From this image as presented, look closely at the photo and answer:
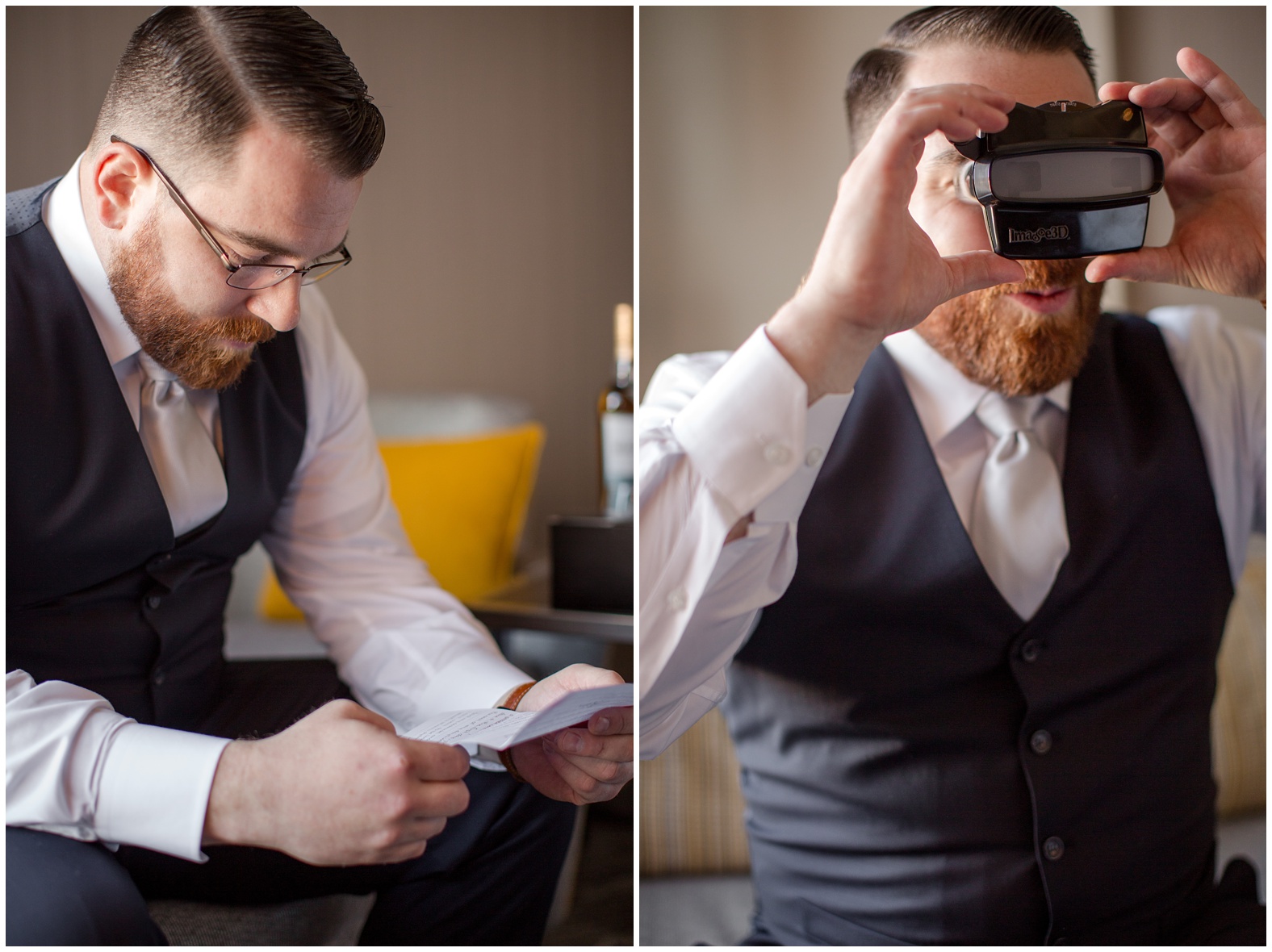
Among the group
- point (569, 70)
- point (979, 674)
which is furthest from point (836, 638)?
point (569, 70)

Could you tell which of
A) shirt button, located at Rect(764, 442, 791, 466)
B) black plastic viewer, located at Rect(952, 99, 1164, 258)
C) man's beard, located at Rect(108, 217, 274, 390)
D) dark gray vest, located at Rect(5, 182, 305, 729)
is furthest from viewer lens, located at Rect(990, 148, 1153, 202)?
dark gray vest, located at Rect(5, 182, 305, 729)

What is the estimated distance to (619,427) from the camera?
0.90m

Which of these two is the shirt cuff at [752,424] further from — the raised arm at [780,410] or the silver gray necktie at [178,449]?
the silver gray necktie at [178,449]

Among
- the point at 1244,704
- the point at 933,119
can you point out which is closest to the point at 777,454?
the point at 933,119

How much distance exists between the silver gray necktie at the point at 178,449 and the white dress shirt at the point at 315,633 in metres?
0.01

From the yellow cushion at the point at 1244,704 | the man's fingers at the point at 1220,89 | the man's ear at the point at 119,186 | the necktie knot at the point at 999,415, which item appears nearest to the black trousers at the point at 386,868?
the man's ear at the point at 119,186

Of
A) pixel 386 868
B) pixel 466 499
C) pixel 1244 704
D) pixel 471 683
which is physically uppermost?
pixel 466 499

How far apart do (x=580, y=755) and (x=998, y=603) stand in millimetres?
393

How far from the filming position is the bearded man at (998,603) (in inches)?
33.5

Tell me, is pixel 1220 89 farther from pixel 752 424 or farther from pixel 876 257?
pixel 752 424

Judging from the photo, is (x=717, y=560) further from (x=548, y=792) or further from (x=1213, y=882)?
(x=1213, y=882)

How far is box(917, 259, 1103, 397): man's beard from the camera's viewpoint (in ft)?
2.98

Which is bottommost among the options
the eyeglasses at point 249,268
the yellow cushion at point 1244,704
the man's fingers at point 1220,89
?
the yellow cushion at point 1244,704

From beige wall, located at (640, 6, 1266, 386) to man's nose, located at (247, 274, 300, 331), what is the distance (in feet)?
1.00
